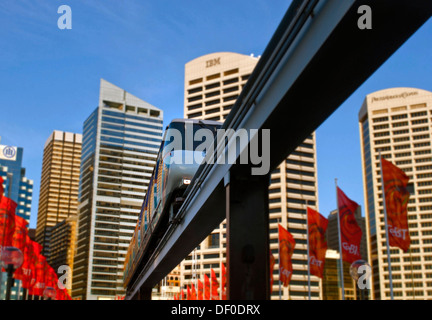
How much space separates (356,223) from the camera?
27266mm

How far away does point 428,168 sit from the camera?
162 m

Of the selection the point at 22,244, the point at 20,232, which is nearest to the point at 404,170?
the point at 20,232

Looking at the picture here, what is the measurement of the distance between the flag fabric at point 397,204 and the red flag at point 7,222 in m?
25.5

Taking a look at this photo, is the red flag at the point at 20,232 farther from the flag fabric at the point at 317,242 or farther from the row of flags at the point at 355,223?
the flag fabric at the point at 317,242

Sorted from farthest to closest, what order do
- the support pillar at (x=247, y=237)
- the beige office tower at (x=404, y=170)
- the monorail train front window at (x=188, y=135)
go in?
the beige office tower at (x=404, y=170)
the monorail train front window at (x=188, y=135)
the support pillar at (x=247, y=237)

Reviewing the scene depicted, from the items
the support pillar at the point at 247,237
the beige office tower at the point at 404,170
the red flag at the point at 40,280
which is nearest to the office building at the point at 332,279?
the beige office tower at the point at 404,170

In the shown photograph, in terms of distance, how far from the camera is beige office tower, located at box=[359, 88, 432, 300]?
152 m

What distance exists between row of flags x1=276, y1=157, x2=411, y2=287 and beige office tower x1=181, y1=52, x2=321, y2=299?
300ft

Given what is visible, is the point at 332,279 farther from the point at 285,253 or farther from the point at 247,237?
the point at 247,237

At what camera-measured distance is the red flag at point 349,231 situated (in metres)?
27.1

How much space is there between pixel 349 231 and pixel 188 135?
46.8 ft

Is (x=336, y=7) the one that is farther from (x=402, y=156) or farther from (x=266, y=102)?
(x=402, y=156)
